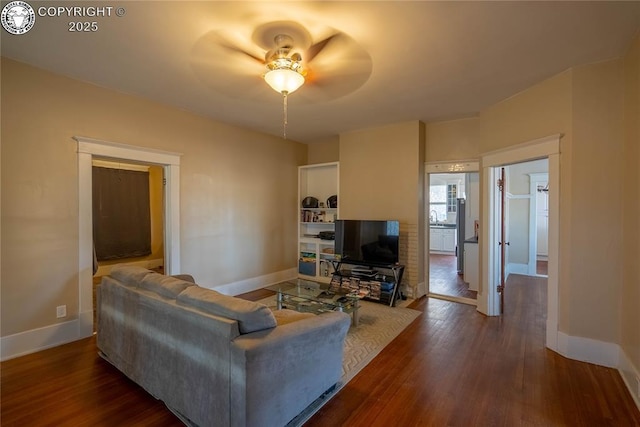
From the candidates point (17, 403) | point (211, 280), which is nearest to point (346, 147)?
point (211, 280)

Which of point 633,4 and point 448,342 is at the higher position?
point 633,4

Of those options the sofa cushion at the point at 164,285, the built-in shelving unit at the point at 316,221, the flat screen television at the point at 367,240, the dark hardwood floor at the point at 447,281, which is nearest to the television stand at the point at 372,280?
the flat screen television at the point at 367,240

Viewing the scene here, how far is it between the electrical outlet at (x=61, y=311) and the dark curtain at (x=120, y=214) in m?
2.79

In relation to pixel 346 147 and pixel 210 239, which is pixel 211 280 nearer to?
pixel 210 239

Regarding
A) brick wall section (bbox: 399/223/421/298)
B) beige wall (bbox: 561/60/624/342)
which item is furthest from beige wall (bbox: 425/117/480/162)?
beige wall (bbox: 561/60/624/342)

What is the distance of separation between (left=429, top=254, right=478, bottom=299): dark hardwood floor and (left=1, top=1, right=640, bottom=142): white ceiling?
9.81ft

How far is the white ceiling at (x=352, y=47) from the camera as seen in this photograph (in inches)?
77.8

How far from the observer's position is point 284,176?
5.63m

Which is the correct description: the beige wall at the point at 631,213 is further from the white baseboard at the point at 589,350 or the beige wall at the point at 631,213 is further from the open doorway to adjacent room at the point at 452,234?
the open doorway to adjacent room at the point at 452,234

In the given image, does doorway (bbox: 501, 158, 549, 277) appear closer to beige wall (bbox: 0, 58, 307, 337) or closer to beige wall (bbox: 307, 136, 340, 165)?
beige wall (bbox: 307, 136, 340, 165)

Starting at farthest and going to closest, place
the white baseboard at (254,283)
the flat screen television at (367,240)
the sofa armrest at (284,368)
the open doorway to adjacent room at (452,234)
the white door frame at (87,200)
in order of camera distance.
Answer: the open doorway to adjacent room at (452,234), the white baseboard at (254,283), the flat screen television at (367,240), the white door frame at (87,200), the sofa armrest at (284,368)

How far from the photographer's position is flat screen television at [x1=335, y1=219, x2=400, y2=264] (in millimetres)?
4434

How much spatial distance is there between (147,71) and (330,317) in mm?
2902

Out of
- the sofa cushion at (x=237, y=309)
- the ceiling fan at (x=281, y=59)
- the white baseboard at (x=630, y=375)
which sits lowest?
the white baseboard at (x=630, y=375)
